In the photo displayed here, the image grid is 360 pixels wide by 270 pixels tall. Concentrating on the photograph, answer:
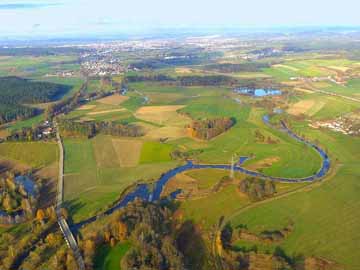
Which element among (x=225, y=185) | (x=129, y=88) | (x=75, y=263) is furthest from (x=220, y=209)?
(x=129, y=88)

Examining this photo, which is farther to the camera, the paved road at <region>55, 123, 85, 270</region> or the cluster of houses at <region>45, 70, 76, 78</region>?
the cluster of houses at <region>45, 70, 76, 78</region>

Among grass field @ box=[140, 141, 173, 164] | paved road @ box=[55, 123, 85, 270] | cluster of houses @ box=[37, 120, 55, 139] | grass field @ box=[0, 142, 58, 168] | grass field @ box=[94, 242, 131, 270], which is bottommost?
grass field @ box=[94, 242, 131, 270]

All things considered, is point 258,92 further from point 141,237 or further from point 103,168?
point 141,237

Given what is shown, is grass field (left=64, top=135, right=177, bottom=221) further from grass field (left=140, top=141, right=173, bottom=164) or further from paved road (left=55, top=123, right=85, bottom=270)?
paved road (left=55, top=123, right=85, bottom=270)

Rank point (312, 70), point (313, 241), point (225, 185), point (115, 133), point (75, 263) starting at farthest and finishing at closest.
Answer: point (312, 70), point (115, 133), point (225, 185), point (313, 241), point (75, 263)

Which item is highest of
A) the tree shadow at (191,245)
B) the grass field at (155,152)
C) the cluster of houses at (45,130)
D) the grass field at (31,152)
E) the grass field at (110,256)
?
the cluster of houses at (45,130)

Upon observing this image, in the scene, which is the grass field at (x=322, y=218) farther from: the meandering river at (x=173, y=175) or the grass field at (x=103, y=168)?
the grass field at (x=103, y=168)

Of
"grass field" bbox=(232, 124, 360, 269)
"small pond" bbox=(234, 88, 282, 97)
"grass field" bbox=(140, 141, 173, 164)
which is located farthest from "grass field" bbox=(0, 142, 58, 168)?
"small pond" bbox=(234, 88, 282, 97)

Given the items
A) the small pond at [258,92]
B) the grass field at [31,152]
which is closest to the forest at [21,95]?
the grass field at [31,152]

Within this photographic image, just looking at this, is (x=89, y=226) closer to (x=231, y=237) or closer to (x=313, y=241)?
(x=231, y=237)
